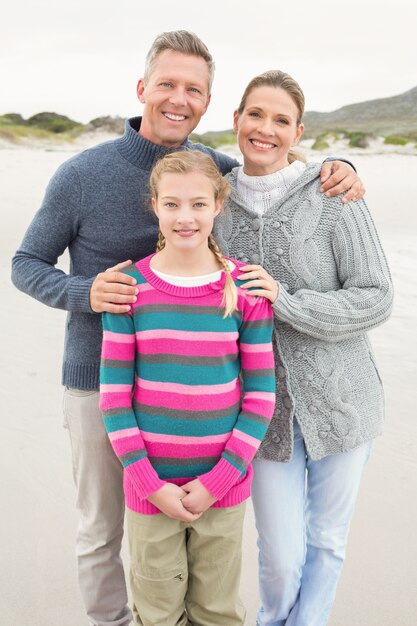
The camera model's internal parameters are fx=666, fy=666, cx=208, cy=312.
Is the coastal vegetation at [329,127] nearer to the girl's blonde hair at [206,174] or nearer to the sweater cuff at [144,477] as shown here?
the girl's blonde hair at [206,174]

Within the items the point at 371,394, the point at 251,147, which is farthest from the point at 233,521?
the point at 251,147

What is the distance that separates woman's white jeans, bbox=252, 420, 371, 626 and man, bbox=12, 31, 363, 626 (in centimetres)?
45

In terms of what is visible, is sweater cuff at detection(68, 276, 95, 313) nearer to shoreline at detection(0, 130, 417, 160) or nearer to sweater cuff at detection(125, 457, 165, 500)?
sweater cuff at detection(125, 457, 165, 500)

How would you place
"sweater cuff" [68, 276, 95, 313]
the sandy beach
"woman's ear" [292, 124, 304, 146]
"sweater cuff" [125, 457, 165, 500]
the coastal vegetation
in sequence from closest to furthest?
"sweater cuff" [125, 457, 165, 500] → "sweater cuff" [68, 276, 95, 313] → "woman's ear" [292, 124, 304, 146] → the sandy beach → the coastal vegetation

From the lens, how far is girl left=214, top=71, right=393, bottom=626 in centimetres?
175

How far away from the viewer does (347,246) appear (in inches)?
68.6

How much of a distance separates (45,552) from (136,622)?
0.95 m

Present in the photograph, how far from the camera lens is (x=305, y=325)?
1701 millimetres

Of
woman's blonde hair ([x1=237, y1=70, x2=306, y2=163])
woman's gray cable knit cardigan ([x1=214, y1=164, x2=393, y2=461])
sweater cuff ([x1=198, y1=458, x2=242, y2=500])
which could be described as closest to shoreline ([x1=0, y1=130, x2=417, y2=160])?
woman's blonde hair ([x1=237, y1=70, x2=306, y2=163])

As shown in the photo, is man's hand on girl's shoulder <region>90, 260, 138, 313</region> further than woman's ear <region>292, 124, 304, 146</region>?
No

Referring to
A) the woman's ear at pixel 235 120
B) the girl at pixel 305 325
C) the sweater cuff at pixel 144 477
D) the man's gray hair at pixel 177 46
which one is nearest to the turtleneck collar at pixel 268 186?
the girl at pixel 305 325

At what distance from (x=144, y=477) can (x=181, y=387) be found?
229 mm

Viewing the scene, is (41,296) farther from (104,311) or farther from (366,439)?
(366,439)

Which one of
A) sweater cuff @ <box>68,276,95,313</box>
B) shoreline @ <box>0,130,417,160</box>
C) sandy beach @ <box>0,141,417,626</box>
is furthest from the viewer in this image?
shoreline @ <box>0,130,417,160</box>
